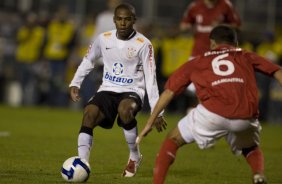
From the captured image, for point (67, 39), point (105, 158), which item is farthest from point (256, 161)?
point (67, 39)

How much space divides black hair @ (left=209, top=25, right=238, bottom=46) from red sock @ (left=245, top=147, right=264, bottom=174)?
1068mm

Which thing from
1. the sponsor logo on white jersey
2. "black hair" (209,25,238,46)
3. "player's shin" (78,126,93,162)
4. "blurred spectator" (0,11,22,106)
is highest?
"black hair" (209,25,238,46)

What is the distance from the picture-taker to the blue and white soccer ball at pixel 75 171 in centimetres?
898

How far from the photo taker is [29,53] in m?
25.3

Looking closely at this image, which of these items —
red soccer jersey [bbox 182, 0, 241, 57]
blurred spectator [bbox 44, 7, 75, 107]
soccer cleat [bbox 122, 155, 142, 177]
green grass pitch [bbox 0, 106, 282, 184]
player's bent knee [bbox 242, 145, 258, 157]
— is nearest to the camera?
player's bent knee [bbox 242, 145, 258, 157]

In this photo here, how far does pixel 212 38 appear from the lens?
8.20 metres

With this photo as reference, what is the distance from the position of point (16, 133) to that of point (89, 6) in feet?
36.2

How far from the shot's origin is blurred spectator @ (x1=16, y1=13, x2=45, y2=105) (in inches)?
979

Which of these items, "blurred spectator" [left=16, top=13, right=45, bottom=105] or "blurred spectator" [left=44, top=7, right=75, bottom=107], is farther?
"blurred spectator" [left=16, top=13, right=45, bottom=105]

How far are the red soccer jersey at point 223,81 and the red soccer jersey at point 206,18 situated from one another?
23.0 feet

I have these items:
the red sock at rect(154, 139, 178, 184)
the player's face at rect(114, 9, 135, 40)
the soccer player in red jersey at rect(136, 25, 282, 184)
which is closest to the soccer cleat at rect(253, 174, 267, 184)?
the soccer player in red jersey at rect(136, 25, 282, 184)

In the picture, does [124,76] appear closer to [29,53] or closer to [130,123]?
[130,123]

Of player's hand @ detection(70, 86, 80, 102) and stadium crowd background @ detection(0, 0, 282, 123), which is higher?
player's hand @ detection(70, 86, 80, 102)

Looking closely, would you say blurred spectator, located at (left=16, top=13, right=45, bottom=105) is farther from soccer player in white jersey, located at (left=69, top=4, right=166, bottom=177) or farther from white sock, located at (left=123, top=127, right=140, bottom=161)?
white sock, located at (left=123, top=127, right=140, bottom=161)
